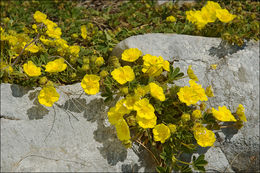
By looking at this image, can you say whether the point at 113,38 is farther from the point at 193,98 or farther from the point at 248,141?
the point at 248,141

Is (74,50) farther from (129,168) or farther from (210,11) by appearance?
(210,11)

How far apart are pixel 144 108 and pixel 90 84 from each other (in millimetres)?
608

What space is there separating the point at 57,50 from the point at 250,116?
2.37 meters

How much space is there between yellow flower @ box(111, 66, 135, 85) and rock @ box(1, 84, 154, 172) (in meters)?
0.35

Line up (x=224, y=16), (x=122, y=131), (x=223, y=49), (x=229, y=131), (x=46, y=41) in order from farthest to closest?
(x=224, y=16) < (x=223, y=49) < (x=46, y=41) < (x=229, y=131) < (x=122, y=131)

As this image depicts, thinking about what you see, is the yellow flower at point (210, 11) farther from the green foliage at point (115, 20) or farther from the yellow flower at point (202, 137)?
the yellow flower at point (202, 137)

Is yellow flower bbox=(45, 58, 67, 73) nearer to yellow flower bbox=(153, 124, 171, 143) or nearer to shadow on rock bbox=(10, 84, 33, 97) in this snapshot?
shadow on rock bbox=(10, 84, 33, 97)

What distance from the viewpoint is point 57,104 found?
238 centimetres

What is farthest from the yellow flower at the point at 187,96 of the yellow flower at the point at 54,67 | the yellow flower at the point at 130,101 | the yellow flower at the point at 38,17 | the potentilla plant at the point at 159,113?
the yellow flower at the point at 38,17

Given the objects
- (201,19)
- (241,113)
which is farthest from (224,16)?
(241,113)

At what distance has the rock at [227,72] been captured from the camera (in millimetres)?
2641

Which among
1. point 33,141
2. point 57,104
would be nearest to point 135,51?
point 57,104

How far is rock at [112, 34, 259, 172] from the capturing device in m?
2.64

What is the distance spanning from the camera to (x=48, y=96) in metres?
2.26
